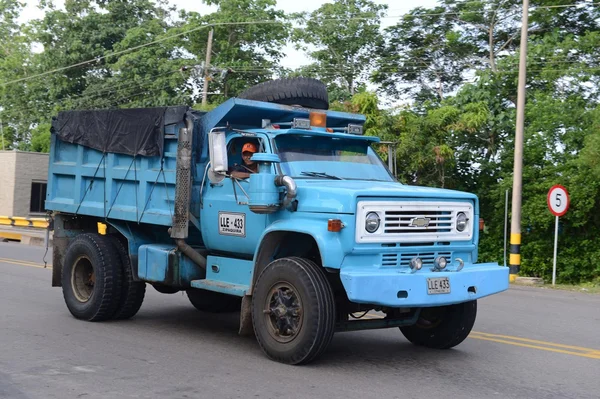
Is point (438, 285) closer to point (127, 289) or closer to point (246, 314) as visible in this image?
point (246, 314)

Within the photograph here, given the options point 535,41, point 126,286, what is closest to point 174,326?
point 126,286

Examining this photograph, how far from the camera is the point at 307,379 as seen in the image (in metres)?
6.67

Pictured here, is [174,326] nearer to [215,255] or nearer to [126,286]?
[126,286]

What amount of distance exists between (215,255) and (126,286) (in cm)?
156

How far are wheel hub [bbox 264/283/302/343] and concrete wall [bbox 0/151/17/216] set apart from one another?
3575cm

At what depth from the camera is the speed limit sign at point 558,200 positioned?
17.0 metres

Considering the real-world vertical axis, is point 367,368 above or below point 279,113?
below

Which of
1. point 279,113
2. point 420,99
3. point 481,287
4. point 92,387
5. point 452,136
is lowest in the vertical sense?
point 92,387

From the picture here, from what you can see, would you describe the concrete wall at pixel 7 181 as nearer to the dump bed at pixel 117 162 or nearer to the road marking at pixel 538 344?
the dump bed at pixel 117 162

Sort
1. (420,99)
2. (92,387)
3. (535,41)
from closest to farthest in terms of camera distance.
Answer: (92,387), (535,41), (420,99)

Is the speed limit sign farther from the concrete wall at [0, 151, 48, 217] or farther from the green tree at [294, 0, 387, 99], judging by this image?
the concrete wall at [0, 151, 48, 217]

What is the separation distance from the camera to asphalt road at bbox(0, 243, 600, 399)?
6320mm

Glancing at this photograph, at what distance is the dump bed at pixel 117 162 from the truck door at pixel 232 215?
46 cm

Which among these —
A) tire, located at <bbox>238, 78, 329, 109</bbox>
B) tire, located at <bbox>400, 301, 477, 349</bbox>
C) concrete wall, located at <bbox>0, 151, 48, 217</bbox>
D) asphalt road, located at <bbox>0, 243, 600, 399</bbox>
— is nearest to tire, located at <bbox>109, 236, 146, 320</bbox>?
asphalt road, located at <bbox>0, 243, 600, 399</bbox>
